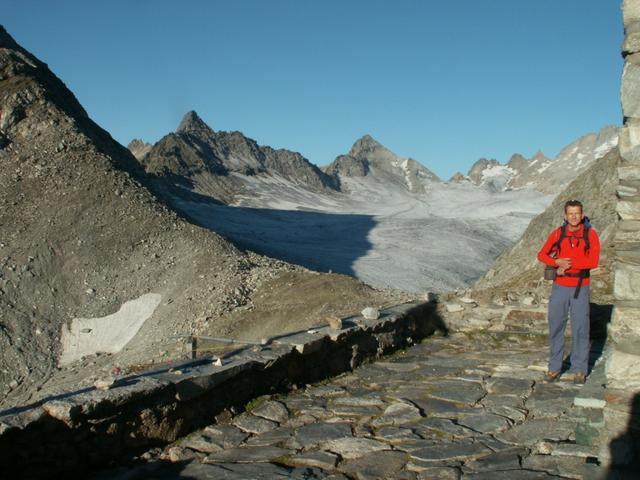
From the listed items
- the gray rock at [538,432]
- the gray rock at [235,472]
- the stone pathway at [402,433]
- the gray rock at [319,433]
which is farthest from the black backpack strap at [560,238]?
the gray rock at [235,472]

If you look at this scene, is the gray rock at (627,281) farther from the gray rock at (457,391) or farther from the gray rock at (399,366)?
the gray rock at (399,366)

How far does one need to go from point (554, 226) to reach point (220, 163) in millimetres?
62882

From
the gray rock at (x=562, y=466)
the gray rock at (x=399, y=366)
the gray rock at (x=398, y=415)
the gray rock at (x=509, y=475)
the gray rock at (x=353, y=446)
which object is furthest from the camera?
the gray rock at (x=399, y=366)

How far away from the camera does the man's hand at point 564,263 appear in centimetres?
602

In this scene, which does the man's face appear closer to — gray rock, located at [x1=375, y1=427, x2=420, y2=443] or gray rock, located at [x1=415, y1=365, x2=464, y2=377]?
gray rock, located at [x1=415, y1=365, x2=464, y2=377]

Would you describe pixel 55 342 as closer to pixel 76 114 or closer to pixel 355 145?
pixel 76 114

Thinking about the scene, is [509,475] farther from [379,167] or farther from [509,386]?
[379,167]

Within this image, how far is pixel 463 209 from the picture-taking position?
78.4m

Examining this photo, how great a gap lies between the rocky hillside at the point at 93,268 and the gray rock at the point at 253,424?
7943 millimetres

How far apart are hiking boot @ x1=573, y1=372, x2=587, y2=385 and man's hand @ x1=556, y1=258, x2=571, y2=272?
3.44ft

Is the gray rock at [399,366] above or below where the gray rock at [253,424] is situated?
above

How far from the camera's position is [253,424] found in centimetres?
539

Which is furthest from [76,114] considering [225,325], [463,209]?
[463,209]

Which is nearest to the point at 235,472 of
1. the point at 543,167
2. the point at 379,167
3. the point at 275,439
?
the point at 275,439
